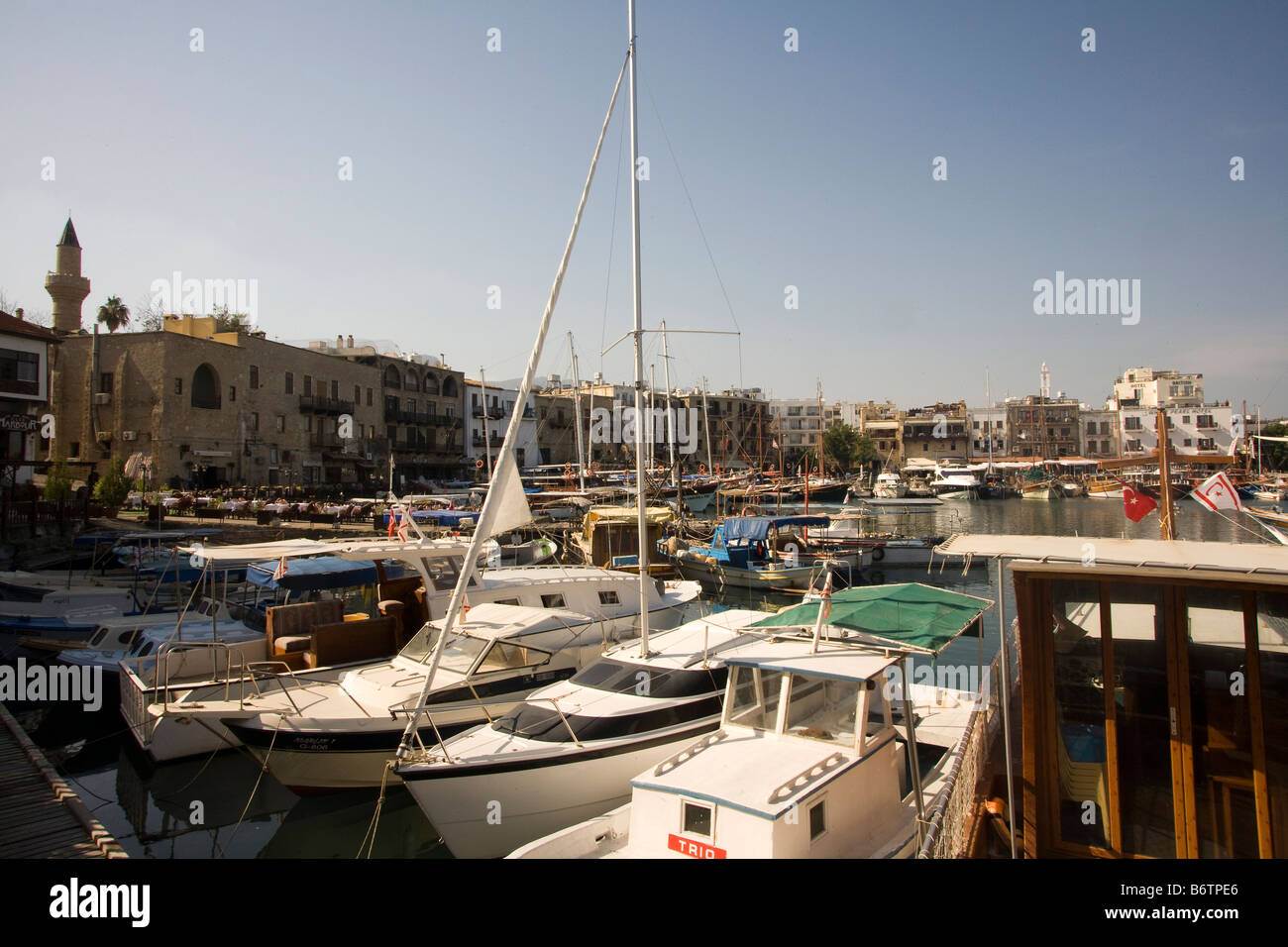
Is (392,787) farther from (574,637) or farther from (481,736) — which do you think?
(574,637)

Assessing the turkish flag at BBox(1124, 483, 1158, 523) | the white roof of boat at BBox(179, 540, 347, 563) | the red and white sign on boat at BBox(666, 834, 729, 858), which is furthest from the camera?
the turkish flag at BBox(1124, 483, 1158, 523)

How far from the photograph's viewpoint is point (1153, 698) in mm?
5758

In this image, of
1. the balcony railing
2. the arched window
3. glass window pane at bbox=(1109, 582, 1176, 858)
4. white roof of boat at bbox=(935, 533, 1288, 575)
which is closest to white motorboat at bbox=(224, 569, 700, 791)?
white roof of boat at bbox=(935, 533, 1288, 575)

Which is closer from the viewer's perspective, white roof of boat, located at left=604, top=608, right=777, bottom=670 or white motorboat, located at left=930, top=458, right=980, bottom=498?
white roof of boat, located at left=604, top=608, right=777, bottom=670

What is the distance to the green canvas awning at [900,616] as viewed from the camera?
29.4ft

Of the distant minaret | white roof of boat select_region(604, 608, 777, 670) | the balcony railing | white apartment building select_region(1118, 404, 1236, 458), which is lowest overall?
white roof of boat select_region(604, 608, 777, 670)

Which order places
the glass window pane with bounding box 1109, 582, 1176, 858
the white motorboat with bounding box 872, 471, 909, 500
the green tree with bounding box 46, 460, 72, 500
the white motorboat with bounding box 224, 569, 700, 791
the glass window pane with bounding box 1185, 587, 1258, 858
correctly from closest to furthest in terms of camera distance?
the glass window pane with bounding box 1185, 587, 1258, 858, the glass window pane with bounding box 1109, 582, 1176, 858, the white motorboat with bounding box 224, 569, 700, 791, the green tree with bounding box 46, 460, 72, 500, the white motorboat with bounding box 872, 471, 909, 500

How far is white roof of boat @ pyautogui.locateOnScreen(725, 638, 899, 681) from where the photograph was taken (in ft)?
25.8

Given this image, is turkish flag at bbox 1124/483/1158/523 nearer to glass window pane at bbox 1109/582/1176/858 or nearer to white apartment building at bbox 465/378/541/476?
glass window pane at bbox 1109/582/1176/858

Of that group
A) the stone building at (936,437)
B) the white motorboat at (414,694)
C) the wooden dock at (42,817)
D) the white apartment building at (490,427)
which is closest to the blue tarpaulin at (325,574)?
the white motorboat at (414,694)

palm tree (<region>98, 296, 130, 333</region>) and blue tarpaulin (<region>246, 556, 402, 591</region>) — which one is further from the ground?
palm tree (<region>98, 296, 130, 333</region>)

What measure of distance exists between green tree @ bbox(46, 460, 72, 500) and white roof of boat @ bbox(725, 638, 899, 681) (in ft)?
112

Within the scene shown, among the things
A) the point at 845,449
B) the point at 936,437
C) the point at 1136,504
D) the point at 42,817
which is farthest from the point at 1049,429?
the point at 42,817

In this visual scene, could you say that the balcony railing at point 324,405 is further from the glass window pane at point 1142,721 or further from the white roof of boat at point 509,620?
the glass window pane at point 1142,721
